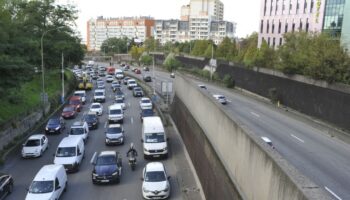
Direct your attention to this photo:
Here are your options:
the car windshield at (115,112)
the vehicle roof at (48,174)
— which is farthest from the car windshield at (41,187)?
the car windshield at (115,112)

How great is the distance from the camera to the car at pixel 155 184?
1862 cm

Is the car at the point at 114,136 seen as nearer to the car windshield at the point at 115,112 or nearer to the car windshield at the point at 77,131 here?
the car windshield at the point at 77,131

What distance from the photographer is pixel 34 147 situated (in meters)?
25.6

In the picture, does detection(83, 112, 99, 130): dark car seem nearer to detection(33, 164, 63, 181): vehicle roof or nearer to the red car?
the red car

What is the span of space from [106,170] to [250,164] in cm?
1157

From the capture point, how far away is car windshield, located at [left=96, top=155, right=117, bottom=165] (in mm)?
21438

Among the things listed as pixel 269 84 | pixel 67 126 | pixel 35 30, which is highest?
pixel 35 30

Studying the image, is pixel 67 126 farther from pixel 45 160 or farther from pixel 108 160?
pixel 108 160

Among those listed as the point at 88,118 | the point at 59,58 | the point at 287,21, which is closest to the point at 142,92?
the point at 59,58

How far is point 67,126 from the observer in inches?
1405

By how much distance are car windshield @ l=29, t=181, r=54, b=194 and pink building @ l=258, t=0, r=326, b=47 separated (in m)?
54.6

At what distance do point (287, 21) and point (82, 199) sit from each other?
213 feet

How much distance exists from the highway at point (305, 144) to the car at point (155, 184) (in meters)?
5.49

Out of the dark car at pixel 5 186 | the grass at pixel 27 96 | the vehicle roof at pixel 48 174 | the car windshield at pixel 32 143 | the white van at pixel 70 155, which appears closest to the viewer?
the vehicle roof at pixel 48 174
